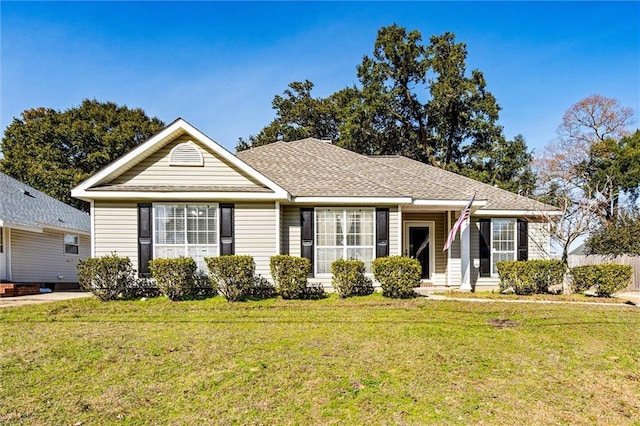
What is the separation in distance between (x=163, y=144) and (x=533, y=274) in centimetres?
1124

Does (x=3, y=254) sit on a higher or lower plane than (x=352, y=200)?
lower

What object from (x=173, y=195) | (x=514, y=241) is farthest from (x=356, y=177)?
(x=514, y=241)

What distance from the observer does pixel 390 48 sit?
89.2 feet

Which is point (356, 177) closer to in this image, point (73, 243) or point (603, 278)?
point (603, 278)

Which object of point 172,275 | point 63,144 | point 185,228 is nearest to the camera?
point 172,275

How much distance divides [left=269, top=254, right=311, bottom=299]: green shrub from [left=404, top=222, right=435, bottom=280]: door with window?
513cm

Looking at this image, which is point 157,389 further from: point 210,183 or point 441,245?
point 441,245

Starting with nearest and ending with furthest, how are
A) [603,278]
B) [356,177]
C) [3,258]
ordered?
[603,278]
[356,177]
[3,258]

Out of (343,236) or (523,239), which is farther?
(523,239)

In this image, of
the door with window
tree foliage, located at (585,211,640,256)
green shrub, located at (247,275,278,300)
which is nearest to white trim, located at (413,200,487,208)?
the door with window

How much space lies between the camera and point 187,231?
10719 millimetres

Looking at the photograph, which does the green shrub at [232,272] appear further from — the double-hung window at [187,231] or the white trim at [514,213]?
the white trim at [514,213]

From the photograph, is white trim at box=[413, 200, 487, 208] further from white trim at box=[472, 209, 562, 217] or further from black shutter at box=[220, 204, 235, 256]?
black shutter at box=[220, 204, 235, 256]

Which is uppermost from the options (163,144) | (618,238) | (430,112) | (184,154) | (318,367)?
(430,112)
